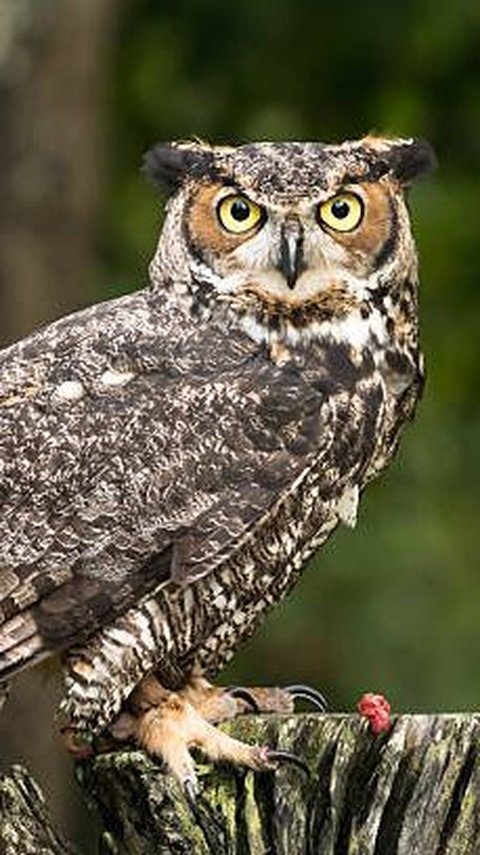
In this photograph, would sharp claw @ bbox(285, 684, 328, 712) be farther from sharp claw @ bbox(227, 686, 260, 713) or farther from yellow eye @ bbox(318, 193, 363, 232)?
yellow eye @ bbox(318, 193, 363, 232)

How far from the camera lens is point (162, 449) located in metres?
5.84

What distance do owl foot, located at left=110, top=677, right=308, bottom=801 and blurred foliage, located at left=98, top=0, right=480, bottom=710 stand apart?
4002 mm

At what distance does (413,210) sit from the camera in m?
11.0

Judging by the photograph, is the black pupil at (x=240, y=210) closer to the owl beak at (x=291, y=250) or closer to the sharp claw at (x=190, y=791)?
the owl beak at (x=291, y=250)

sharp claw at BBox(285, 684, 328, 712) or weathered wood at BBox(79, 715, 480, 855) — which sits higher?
sharp claw at BBox(285, 684, 328, 712)

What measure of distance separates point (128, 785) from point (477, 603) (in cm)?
529

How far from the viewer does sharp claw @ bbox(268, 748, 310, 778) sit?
513 centimetres

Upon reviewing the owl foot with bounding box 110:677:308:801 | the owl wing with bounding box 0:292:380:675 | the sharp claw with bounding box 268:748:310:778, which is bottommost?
the sharp claw with bounding box 268:748:310:778

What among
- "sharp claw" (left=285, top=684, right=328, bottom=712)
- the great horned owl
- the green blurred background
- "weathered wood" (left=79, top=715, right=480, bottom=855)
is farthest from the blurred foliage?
"weathered wood" (left=79, top=715, right=480, bottom=855)

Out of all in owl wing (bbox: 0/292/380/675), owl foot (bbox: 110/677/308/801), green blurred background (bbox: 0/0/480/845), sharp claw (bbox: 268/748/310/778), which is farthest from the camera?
green blurred background (bbox: 0/0/480/845)

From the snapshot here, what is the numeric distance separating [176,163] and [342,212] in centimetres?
45

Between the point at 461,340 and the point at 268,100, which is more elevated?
the point at 268,100

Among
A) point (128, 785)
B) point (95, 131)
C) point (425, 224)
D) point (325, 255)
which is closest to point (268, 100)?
point (425, 224)

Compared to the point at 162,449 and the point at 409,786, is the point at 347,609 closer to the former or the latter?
the point at 162,449
